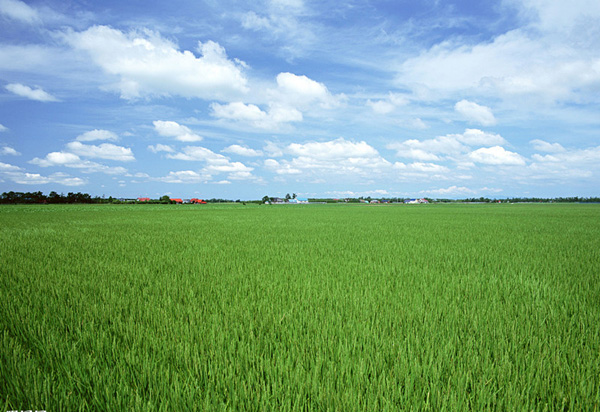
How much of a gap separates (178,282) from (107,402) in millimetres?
2851

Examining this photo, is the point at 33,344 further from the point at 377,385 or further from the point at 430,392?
the point at 430,392

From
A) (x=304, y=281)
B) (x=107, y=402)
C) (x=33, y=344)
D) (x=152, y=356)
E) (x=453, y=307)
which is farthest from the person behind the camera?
(x=304, y=281)

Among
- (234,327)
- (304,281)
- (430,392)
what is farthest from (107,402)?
(304,281)

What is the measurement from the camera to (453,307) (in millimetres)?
3328

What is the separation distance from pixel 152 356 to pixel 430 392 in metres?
1.91

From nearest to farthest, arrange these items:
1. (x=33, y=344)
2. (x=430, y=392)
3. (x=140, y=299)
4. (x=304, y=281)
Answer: (x=430, y=392) → (x=33, y=344) → (x=140, y=299) → (x=304, y=281)

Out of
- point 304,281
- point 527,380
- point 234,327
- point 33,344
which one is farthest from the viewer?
point 304,281

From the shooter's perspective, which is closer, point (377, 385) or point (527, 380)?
point (377, 385)

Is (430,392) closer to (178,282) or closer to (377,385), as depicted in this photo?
(377,385)

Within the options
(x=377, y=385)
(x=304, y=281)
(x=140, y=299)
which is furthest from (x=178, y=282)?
(x=377, y=385)

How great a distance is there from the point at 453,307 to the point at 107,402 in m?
3.21

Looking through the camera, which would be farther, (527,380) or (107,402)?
(527,380)

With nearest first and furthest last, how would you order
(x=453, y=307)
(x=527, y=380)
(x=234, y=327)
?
(x=527, y=380) → (x=234, y=327) → (x=453, y=307)

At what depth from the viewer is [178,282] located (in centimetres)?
449
